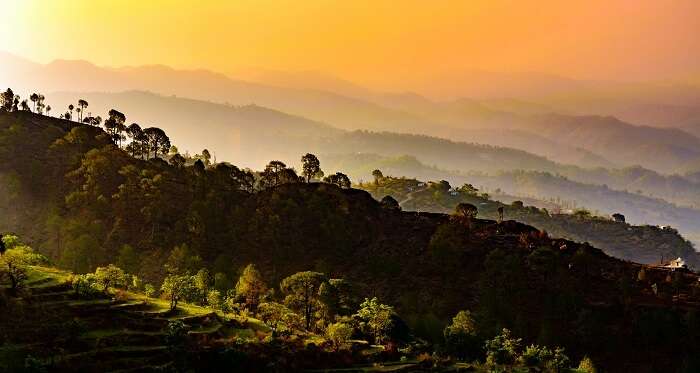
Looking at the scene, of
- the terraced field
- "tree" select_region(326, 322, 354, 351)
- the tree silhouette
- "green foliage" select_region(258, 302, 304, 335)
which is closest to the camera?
the terraced field

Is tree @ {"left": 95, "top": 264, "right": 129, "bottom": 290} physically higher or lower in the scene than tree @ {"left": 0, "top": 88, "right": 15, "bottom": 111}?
lower

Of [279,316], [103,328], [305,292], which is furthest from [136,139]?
[103,328]

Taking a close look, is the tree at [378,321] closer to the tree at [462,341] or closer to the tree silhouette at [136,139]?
the tree at [462,341]

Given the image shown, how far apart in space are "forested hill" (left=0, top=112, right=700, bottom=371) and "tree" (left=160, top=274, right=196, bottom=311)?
2904 cm

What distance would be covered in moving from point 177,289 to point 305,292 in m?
17.6

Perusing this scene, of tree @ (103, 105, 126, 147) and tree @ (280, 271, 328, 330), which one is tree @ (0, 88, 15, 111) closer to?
tree @ (103, 105, 126, 147)

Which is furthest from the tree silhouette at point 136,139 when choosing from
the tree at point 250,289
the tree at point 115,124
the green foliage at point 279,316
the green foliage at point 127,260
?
the green foliage at point 279,316

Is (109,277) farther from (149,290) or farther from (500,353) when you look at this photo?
(500,353)

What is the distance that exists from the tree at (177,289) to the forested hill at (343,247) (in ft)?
95.3

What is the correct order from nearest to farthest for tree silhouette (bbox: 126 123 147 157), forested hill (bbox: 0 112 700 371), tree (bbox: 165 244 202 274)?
forested hill (bbox: 0 112 700 371)
tree (bbox: 165 244 202 274)
tree silhouette (bbox: 126 123 147 157)

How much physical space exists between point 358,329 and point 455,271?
51.5 m

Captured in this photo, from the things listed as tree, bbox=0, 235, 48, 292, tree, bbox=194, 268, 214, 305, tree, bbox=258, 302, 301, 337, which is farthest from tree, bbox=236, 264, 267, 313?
tree, bbox=0, 235, 48, 292

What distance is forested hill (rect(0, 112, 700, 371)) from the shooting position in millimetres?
107562

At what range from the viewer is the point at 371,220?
478 ft
